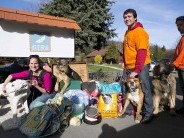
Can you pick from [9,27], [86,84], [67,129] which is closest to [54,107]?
[67,129]

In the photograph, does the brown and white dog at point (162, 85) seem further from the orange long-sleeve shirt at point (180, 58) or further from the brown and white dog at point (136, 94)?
the brown and white dog at point (136, 94)

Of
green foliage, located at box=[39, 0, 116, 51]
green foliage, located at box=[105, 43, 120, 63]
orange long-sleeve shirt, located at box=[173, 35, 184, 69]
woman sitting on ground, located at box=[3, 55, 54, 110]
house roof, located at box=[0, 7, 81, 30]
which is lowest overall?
green foliage, located at box=[105, 43, 120, 63]

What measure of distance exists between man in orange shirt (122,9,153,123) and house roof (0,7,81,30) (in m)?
4.71

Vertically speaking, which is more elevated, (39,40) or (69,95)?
(39,40)

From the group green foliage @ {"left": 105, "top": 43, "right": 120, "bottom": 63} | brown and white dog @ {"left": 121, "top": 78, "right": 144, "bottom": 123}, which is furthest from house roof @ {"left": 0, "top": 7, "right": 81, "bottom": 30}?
green foliage @ {"left": 105, "top": 43, "right": 120, "bottom": 63}

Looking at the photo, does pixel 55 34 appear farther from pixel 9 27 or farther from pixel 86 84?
pixel 86 84

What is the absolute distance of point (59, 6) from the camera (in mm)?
27781

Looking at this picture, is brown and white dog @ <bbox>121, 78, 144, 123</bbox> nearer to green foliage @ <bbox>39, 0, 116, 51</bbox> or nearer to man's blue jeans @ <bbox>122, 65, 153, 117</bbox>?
man's blue jeans @ <bbox>122, 65, 153, 117</bbox>

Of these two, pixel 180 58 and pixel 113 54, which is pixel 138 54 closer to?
pixel 180 58

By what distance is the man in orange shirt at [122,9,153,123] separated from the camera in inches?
209

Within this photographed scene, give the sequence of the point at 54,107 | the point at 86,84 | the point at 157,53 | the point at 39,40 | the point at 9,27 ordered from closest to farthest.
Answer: the point at 54,107 → the point at 86,84 → the point at 9,27 → the point at 39,40 → the point at 157,53

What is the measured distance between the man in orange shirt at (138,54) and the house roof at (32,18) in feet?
15.5

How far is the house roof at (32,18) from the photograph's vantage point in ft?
A: 29.0

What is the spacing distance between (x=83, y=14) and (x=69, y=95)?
22.5 metres
